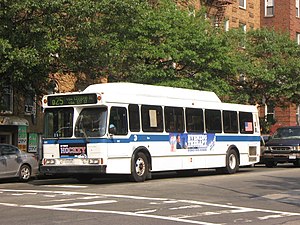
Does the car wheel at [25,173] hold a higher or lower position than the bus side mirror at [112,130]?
lower

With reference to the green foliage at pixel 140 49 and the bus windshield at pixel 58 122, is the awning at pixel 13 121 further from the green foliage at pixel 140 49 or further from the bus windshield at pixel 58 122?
the bus windshield at pixel 58 122

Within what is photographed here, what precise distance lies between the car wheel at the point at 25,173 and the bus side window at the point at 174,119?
17.8ft

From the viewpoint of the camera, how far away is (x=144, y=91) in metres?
18.9

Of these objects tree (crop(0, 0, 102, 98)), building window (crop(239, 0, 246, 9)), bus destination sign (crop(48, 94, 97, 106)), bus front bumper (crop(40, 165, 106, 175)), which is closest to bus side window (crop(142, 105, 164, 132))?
bus destination sign (crop(48, 94, 97, 106))

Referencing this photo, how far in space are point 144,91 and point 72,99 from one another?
2.51m

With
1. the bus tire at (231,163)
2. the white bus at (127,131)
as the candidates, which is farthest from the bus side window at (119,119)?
the bus tire at (231,163)

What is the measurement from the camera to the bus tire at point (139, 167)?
17984mm

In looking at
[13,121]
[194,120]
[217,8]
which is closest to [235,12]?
[217,8]

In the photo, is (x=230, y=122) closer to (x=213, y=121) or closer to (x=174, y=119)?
(x=213, y=121)

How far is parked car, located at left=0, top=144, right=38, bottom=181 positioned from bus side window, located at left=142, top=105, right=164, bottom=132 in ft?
16.4

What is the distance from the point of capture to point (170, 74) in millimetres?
26594

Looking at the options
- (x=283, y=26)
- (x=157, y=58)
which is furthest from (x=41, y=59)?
(x=283, y=26)

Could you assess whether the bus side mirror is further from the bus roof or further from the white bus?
the bus roof

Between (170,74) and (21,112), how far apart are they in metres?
7.80
